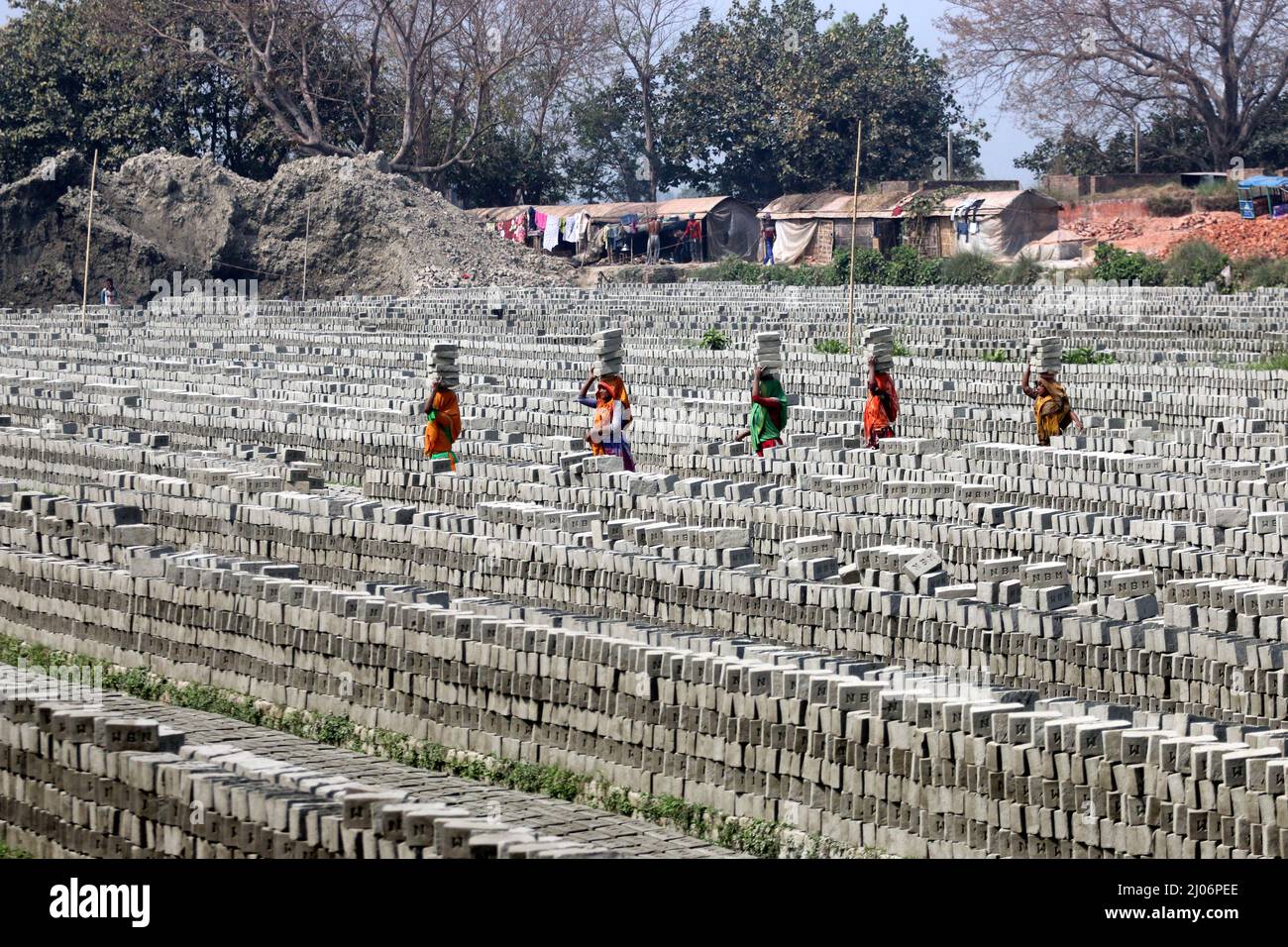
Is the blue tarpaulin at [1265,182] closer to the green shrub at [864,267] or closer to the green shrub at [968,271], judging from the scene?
the green shrub at [968,271]

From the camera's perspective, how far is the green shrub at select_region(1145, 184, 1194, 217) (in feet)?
168

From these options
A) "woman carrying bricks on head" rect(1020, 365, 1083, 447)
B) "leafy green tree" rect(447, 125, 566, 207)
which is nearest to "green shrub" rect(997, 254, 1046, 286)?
"leafy green tree" rect(447, 125, 566, 207)

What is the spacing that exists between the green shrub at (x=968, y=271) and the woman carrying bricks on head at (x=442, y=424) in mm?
28449

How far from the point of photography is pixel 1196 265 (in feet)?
125

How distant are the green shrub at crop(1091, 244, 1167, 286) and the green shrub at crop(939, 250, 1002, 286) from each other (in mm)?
2541

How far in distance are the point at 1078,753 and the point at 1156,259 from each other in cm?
3802

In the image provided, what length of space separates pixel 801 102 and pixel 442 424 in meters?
46.4

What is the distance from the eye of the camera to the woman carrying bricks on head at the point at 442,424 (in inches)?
570

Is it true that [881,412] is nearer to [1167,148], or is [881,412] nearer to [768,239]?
[768,239]

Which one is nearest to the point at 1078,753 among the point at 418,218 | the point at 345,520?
the point at 345,520

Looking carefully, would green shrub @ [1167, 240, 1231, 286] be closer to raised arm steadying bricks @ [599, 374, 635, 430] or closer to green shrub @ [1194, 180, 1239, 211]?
green shrub @ [1194, 180, 1239, 211]

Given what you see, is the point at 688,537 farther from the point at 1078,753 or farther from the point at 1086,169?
the point at 1086,169

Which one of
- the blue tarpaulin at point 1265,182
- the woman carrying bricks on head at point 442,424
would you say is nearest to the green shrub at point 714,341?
the woman carrying bricks on head at point 442,424

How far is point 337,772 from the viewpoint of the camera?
862 cm
